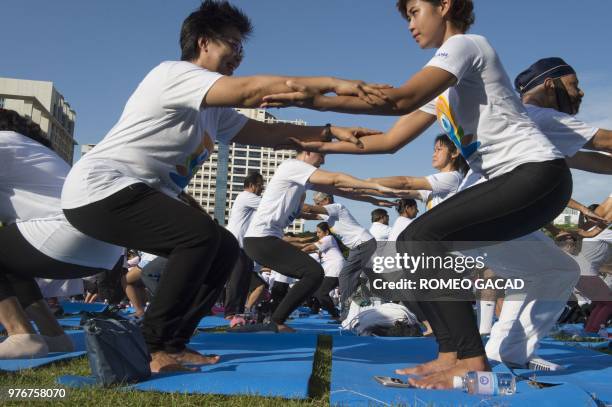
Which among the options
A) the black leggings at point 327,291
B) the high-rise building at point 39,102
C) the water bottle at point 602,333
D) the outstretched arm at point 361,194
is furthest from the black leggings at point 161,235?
the high-rise building at point 39,102

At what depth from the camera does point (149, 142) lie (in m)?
3.41

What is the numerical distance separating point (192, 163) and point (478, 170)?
1842 millimetres

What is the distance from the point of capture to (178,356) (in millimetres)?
3648

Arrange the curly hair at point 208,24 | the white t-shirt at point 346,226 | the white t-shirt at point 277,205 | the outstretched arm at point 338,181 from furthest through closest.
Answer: the white t-shirt at point 346,226 < the white t-shirt at point 277,205 < the outstretched arm at point 338,181 < the curly hair at point 208,24

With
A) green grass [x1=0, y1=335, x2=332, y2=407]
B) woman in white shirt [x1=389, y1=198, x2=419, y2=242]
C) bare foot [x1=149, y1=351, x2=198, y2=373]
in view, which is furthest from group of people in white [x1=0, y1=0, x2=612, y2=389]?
woman in white shirt [x1=389, y1=198, x2=419, y2=242]

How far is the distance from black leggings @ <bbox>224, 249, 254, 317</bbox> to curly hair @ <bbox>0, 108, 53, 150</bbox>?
4.10 meters

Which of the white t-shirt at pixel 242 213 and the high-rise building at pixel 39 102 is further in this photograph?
the high-rise building at pixel 39 102

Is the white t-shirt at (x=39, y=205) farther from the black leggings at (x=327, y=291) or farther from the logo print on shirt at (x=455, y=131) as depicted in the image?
the black leggings at (x=327, y=291)

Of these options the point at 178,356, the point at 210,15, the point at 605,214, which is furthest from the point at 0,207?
the point at 605,214

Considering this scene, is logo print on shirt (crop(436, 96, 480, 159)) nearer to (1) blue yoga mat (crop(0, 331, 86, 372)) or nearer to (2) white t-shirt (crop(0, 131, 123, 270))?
(2) white t-shirt (crop(0, 131, 123, 270))

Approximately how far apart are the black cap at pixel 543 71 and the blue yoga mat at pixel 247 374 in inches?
102

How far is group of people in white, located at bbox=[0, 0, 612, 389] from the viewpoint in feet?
10.2

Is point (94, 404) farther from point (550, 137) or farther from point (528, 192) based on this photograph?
point (550, 137)

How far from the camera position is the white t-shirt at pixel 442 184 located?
18.9 ft
